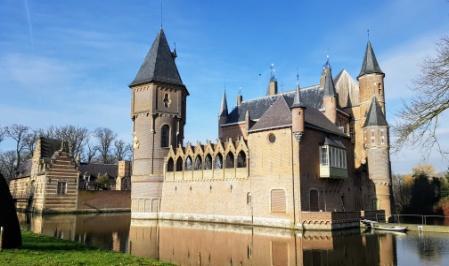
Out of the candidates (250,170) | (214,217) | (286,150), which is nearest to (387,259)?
(286,150)

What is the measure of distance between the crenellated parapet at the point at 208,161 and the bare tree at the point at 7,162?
44300mm

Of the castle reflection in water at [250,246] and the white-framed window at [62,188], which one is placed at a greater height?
the white-framed window at [62,188]

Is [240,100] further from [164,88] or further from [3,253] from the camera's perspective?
[3,253]

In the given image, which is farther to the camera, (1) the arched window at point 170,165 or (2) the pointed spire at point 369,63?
(1) the arched window at point 170,165

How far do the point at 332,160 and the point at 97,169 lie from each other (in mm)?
38080

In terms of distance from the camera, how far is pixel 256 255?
17.0 metres

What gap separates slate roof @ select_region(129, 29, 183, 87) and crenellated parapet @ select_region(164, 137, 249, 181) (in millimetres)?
6840

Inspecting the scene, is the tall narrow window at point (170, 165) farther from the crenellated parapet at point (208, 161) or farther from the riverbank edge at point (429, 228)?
the riverbank edge at point (429, 228)

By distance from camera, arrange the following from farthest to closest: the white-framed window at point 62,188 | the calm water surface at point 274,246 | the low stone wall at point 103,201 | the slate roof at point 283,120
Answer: the low stone wall at point 103,201 < the white-framed window at point 62,188 < the slate roof at point 283,120 < the calm water surface at point 274,246

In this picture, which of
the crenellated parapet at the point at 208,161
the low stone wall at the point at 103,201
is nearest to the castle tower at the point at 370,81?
the crenellated parapet at the point at 208,161

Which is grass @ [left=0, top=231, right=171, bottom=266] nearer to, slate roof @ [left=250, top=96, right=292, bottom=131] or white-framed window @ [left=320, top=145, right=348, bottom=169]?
slate roof @ [left=250, top=96, right=292, bottom=131]

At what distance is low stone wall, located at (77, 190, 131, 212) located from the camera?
4509 centimetres

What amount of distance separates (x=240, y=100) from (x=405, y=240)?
91.3ft

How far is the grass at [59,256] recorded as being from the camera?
11.1 m
